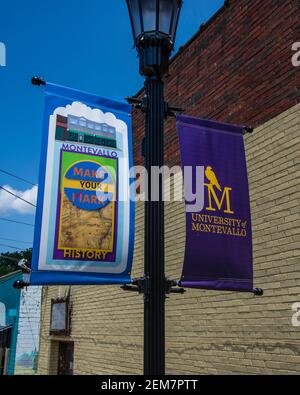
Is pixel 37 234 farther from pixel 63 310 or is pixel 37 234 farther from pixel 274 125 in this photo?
pixel 63 310

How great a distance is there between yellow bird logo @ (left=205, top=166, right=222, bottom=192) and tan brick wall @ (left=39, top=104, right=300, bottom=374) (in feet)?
5.81

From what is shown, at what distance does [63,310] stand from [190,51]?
24.2 feet

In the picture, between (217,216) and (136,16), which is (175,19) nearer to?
(136,16)

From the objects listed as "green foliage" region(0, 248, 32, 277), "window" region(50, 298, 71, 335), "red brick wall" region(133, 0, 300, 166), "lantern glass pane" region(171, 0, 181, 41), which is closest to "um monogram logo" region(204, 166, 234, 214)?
"lantern glass pane" region(171, 0, 181, 41)

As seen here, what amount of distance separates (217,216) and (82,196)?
1.17 m

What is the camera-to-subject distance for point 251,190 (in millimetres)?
6449

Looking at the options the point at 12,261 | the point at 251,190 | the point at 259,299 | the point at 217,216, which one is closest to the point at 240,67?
the point at 251,190

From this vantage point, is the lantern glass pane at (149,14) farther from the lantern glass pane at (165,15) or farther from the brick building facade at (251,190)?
the brick building facade at (251,190)

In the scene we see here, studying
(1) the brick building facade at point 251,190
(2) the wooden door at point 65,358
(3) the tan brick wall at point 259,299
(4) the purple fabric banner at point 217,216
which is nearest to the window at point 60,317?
(2) the wooden door at point 65,358

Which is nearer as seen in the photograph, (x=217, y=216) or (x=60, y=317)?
(x=217, y=216)

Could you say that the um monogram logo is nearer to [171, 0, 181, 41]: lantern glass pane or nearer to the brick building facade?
[171, 0, 181, 41]: lantern glass pane

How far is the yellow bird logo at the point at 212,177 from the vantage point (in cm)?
421

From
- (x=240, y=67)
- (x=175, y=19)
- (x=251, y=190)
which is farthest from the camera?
(x=240, y=67)

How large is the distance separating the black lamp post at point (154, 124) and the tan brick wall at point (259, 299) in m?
2.56
